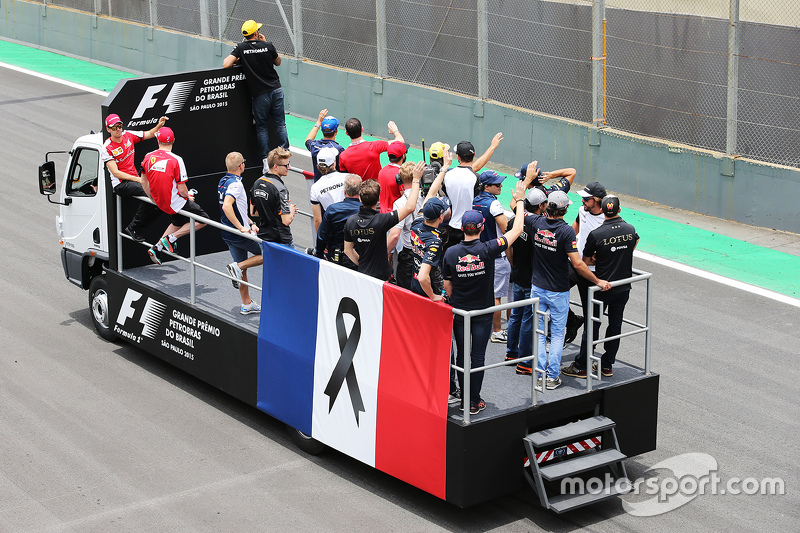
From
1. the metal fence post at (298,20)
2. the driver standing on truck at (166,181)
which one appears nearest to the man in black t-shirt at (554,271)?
the driver standing on truck at (166,181)

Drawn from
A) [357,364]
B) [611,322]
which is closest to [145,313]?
[357,364]

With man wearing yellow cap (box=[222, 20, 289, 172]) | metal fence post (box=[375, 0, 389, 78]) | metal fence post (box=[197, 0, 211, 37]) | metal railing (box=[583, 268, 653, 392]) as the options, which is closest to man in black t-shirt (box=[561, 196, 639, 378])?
metal railing (box=[583, 268, 653, 392])

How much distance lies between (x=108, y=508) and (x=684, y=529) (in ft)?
15.1

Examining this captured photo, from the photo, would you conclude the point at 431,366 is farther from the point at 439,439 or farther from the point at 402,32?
the point at 402,32

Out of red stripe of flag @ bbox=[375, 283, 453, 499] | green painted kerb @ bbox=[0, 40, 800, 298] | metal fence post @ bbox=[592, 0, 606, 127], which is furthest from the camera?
metal fence post @ bbox=[592, 0, 606, 127]

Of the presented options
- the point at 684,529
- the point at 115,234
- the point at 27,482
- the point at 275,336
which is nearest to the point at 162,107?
the point at 115,234

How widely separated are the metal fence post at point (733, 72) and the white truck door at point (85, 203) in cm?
898

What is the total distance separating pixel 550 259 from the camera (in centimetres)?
872

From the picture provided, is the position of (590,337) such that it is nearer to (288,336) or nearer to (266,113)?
(288,336)

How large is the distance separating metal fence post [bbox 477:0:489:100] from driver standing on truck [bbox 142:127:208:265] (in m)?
8.22

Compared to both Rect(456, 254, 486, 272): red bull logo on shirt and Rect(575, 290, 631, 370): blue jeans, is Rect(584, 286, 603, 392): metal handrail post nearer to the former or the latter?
Rect(575, 290, 631, 370): blue jeans

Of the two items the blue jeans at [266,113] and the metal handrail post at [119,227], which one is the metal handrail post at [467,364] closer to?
the metal handrail post at [119,227]

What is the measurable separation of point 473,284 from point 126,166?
4787 mm

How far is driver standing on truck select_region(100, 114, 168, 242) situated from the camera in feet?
36.2
